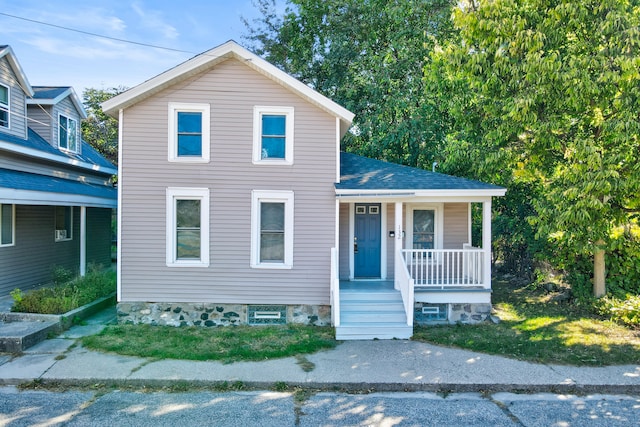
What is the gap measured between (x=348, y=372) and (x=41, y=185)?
9.25 meters

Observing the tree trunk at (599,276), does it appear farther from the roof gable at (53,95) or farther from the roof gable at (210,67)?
the roof gable at (53,95)

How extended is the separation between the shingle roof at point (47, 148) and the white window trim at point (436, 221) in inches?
411

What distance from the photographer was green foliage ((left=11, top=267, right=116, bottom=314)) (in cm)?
841

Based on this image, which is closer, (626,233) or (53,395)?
(53,395)

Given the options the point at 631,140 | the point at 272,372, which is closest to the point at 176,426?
the point at 272,372

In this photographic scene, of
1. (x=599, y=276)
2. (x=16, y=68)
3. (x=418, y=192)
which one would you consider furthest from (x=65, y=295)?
(x=599, y=276)

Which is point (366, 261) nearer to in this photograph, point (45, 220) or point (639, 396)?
point (639, 396)

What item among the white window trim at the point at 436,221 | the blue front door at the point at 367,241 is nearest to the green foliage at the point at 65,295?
the blue front door at the point at 367,241

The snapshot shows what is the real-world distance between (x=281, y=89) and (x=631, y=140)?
295 inches

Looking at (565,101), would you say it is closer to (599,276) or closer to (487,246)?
(487,246)

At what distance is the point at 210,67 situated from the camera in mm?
8891

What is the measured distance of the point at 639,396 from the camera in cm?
563

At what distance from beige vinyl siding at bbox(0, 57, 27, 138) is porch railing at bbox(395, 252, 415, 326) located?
11.0 m

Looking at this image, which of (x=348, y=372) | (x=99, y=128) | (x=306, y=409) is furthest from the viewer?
(x=99, y=128)
